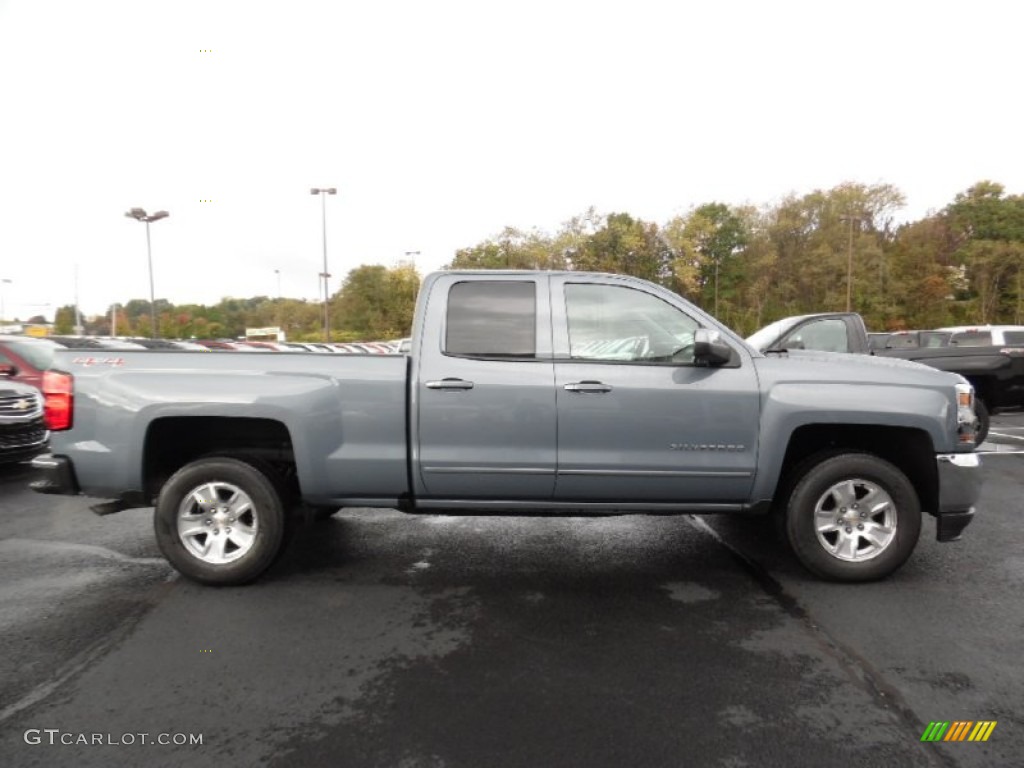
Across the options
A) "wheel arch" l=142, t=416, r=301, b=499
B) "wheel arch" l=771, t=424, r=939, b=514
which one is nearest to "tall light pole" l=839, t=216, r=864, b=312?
"wheel arch" l=771, t=424, r=939, b=514

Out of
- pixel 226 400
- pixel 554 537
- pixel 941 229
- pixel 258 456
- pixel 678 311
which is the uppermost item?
pixel 941 229

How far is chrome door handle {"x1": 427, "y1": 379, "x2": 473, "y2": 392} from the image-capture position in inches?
161

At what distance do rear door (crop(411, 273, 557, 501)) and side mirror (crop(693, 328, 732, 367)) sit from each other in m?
0.90

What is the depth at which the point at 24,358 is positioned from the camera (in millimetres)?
8836

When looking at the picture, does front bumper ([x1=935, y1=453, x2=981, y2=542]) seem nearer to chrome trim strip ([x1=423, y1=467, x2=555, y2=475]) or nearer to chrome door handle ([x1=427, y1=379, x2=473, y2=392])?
chrome trim strip ([x1=423, y1=467, x2=555, y2=475])

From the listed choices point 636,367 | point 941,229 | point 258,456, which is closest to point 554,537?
point 636,367

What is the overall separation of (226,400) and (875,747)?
12.4 feet

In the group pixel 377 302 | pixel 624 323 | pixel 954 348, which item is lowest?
pixel 954 348

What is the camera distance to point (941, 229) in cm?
6091

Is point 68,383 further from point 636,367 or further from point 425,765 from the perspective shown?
point 636,367

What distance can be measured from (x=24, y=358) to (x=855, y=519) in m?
9.93

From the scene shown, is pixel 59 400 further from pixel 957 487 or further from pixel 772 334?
pixel 772 334

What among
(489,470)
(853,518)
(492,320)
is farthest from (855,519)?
(492,320)

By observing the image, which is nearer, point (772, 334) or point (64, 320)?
point (772, 334)
